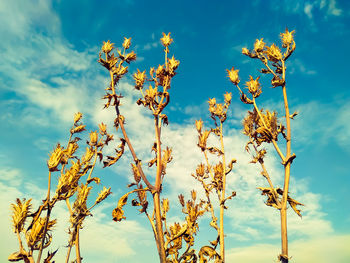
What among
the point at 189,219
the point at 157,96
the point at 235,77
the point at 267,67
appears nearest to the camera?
the point at 157,96

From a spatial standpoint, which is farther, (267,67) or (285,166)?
(267,67)

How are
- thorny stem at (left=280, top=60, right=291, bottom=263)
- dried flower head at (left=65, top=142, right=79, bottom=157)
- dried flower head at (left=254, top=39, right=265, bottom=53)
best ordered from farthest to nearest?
dried flower head at (left=65, top=142, right=79, bottom=157) < dried flower head at (left=254, top=39, right=265, bottom=53) < thorny stem at (left=280, top=60, right=291, bottom=263)

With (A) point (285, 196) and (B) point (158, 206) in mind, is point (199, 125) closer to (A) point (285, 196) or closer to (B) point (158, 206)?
(A) point (285, 196)

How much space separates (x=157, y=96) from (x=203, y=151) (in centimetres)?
395

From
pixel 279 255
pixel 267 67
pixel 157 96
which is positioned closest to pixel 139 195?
pixel 157 96

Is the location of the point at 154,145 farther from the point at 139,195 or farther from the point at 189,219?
the point at 189,219

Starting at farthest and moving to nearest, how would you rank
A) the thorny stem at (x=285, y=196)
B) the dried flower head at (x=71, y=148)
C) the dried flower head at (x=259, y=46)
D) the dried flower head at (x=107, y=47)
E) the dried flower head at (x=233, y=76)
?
the dried flower head at (x=71, y=148)
the dried flower head at (x=233, y=76)
the dried flower head at (x=259, y=46)
the dried flower head at (x=107, y=47)
the thorny stem at (x=285, y=196)

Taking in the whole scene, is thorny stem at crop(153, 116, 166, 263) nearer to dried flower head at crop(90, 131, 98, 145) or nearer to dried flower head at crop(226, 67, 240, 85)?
dried flower head at crop(226, 67, 240, 85)

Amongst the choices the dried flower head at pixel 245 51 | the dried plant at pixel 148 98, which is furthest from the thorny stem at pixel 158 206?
the dried flower head at pixel 245 51

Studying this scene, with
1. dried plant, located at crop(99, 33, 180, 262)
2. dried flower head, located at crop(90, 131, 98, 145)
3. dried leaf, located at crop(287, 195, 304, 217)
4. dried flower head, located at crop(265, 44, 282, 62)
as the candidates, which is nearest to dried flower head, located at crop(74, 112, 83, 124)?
dried flower head, located at crop(90, 131, 98, 145)

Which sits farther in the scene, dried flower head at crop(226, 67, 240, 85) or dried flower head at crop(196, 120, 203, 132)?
dried flower head at crop(196, 120, 203, 132)

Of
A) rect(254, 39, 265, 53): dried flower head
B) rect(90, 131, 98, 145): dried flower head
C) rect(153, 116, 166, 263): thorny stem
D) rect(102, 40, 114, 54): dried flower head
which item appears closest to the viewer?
rect(153, 116, 166, 263): thorny stem

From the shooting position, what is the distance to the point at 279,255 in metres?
3.29

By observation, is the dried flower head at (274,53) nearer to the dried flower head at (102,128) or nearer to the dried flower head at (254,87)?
the dried flower head at (254,87)
